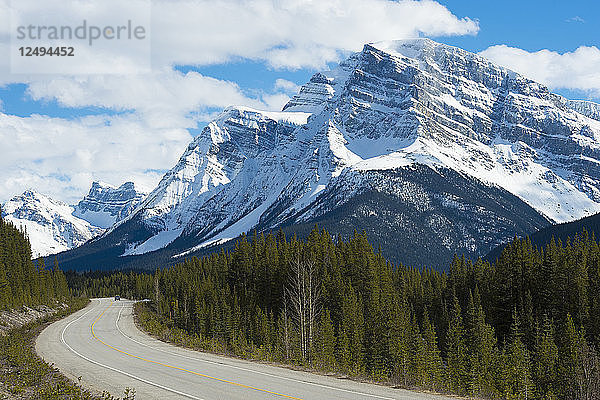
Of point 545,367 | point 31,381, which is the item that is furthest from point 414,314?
point 31,381

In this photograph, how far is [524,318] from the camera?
69750 millimetres

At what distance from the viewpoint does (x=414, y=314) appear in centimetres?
7850

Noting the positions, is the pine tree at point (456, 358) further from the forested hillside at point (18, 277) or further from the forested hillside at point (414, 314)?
the forested hillside at point (18, 277)

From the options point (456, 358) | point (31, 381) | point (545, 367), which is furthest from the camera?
point (456, 358)

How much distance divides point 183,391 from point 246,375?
434 cm

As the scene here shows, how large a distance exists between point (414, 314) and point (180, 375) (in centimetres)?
5616

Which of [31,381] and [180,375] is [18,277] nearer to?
[31,381]

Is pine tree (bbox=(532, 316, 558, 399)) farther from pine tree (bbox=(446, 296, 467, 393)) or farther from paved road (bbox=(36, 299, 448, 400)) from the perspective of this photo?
paved road (bbox=(36, 299, 448, 400))

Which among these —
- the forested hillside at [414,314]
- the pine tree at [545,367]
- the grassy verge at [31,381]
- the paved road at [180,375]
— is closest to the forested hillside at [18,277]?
the forested hillside at [414,314]

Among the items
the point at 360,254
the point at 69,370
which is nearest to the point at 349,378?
the point at 69,370

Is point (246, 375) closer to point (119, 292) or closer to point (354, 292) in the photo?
point (354, 292)

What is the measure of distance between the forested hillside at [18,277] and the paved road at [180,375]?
34008 mm

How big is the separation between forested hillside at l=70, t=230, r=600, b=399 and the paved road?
20.1ft

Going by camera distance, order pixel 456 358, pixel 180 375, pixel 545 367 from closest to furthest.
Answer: pixel 180 375 < pixel 545 367 < pixel 456 358
